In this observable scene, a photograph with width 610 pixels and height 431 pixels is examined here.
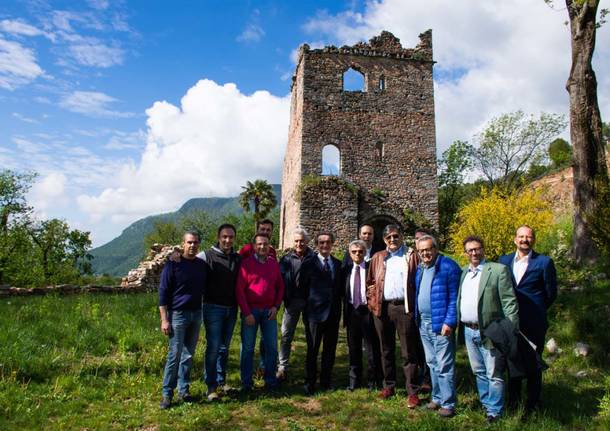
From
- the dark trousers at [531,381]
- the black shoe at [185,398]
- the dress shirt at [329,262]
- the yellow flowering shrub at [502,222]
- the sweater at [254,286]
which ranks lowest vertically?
the black shoe at [185,398]

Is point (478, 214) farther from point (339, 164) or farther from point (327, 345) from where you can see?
point (327, 345)

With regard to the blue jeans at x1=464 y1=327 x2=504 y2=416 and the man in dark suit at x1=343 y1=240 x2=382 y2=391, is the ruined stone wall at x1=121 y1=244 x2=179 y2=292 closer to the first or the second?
the man in dark suit at x1=343 y1=240 x2=382 y2=391

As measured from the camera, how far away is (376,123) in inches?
795

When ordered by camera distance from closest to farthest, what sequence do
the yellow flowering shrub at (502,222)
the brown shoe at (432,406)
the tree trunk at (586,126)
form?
the brown shoe at (432,406), the tree trunk at (586,126), the yellow flowering shrub at (502,222)

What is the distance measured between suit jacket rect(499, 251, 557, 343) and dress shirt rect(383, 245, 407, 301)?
1.19 meters

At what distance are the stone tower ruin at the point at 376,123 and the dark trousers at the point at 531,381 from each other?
46.4ft

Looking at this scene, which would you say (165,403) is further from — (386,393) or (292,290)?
(386,393)

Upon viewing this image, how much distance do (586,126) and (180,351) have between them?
835cm

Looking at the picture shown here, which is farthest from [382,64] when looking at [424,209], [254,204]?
[254,204]

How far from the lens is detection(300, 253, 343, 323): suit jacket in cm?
546

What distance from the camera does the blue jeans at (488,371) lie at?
4332mm

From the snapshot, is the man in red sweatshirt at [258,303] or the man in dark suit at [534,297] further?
the man in red sweatshirt at [258,303]

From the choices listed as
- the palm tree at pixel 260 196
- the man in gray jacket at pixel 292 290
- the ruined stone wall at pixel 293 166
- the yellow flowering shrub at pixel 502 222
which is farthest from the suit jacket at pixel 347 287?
the palm tree at pixel 260 196

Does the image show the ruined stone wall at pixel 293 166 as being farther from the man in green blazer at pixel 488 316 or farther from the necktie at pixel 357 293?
the man in green blazer at pixel 488 316
